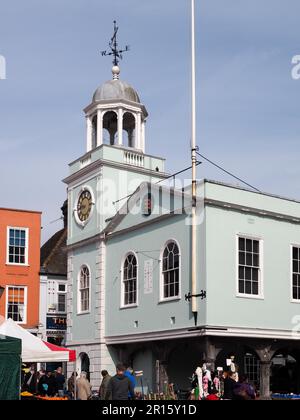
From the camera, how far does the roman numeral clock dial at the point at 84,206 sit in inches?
1341

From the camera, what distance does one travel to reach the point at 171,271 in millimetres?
28062

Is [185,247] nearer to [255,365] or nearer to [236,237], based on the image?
[236,237]

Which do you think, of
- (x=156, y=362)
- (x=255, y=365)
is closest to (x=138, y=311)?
(x=156, y=362)

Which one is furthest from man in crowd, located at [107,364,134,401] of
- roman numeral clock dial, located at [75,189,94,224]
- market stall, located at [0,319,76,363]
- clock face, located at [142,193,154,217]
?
roman numeral clock dial, located at [75,189,94,224]

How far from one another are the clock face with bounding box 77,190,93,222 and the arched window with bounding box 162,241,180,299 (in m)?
6.60

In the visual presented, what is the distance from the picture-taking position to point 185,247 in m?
27.3

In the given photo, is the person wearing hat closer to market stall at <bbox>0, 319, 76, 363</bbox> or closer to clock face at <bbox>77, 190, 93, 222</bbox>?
market stall at <bbox>0, 319, 76, 363</bbox>

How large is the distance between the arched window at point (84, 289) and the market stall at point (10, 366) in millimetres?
15004

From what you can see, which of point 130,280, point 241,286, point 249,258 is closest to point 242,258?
point 249,258

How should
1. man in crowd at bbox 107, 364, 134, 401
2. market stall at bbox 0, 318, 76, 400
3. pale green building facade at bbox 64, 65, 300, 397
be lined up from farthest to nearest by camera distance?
pale green building facade at bbox 64, 65, 300, 397
market stall at bbox 0, 318, 76, 400
man in crowd at bbox 107, 364, 134, 401

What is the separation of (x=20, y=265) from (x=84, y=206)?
8.18 meters

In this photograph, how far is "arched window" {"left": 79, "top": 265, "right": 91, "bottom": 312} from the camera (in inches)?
1330

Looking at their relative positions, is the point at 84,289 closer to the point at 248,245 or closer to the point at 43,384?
the point at 43,384

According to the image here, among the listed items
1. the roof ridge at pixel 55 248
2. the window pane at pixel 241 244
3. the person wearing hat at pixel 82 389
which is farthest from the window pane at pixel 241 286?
the roof ridge at pixel 55 248
